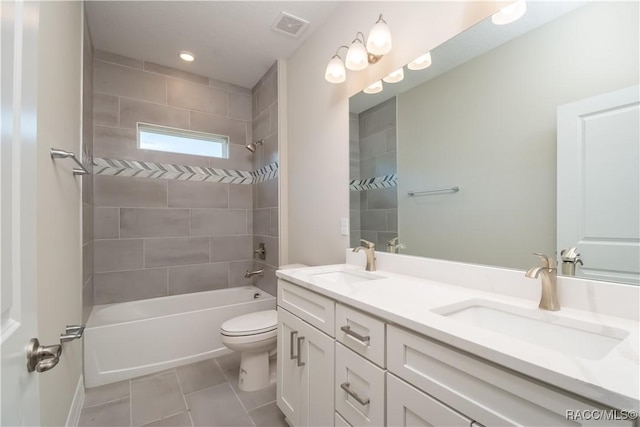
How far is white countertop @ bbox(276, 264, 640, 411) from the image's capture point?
48 centimetres

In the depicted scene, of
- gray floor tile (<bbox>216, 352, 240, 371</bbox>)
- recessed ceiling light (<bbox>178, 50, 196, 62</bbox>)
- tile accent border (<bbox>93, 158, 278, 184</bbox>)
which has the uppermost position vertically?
recessed ceiling light (<bbox>178, 50, 196, 62</bbox>)

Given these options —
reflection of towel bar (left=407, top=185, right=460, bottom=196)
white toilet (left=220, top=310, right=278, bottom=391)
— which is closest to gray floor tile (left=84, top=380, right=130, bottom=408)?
white toilet (left=220, top=310, right=278, bottom=391)

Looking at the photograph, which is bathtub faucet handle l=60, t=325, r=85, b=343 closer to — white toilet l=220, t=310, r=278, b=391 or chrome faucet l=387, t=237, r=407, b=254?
white toilet l=220, t=310, r=278, b=391

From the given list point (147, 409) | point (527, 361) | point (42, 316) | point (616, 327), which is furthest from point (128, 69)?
point (616, 327)

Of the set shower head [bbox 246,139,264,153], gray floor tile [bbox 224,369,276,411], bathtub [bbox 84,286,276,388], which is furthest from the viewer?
shower head [bbox 246,139,264,153]

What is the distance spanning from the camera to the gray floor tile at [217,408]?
1.59 metres

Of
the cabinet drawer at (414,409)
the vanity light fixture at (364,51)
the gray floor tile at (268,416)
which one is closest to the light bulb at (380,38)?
the vanity light fixture at (364,51)

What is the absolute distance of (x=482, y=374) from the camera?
0.63m

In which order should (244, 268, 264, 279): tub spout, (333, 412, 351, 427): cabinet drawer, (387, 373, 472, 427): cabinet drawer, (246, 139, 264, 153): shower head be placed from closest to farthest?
1. (387, 373, 472, 427): cabinet drawer
2. (333, 412, 351, 427): cabinet drawer
3. (244, 268, 264, 279): tub spout
4. (246, 139, 264, 153): shower head

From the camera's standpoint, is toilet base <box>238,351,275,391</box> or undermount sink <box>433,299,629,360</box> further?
toilet base <box>238,351,275,391</box>

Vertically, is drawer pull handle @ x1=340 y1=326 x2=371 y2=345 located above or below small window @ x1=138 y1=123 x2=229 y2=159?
below

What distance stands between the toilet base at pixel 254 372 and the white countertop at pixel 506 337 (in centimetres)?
104

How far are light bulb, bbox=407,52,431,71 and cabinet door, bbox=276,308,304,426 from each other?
1432 millimetres
